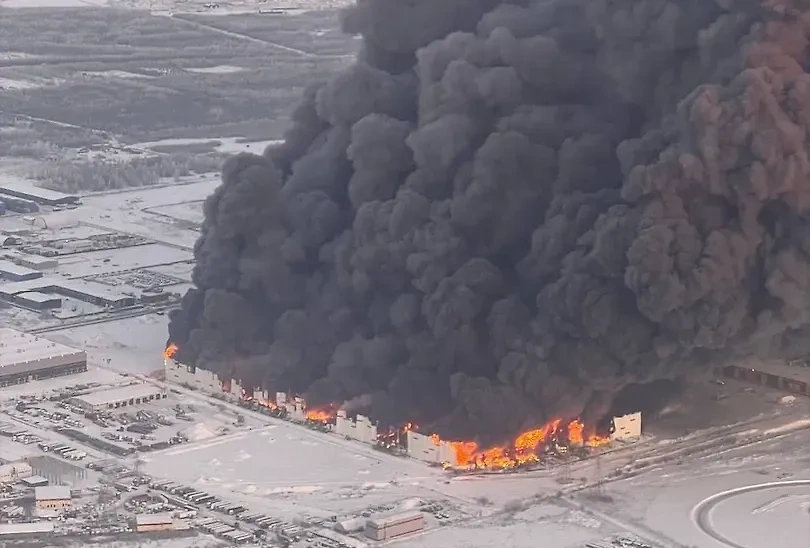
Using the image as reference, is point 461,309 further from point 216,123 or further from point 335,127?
point 216,123

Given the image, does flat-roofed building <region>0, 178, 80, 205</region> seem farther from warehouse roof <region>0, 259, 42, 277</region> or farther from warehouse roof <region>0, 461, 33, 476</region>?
warehouse roof <region>0, 461, 33, 476</region>

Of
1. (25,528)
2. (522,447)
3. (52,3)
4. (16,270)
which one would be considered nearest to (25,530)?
(25,528)

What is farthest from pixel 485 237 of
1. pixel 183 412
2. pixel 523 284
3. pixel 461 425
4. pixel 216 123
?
pixel 216 123

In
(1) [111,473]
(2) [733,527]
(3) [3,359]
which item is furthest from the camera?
(3) [3,359]

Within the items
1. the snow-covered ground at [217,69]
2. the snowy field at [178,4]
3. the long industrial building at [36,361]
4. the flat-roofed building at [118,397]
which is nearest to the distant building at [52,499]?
the flat-roofed building at [118,397]

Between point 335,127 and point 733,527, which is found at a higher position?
point 335,127

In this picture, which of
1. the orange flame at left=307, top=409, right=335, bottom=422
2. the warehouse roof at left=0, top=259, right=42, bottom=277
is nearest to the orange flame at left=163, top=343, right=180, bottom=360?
the orange flame at left=307, top=409, right=335, bottom=422

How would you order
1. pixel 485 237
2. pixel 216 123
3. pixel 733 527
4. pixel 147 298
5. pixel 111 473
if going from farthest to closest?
pixel 216 123 → pixel 147 298 → pixel 485 237 → pixel 111 473 → pixel 733 527

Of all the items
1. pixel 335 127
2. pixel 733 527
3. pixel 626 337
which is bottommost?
pixel 733 527
